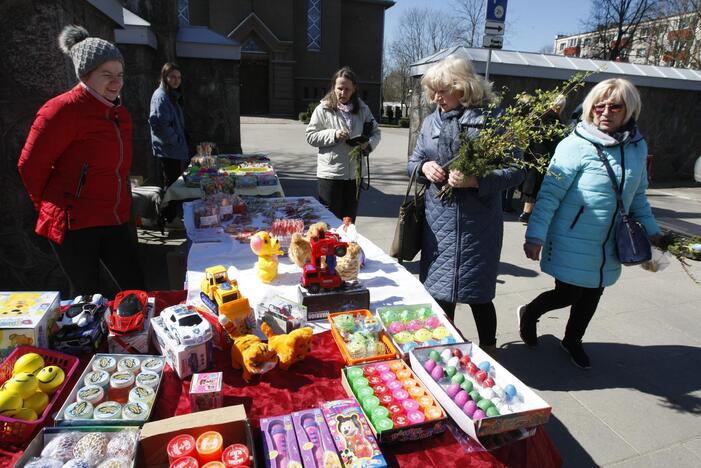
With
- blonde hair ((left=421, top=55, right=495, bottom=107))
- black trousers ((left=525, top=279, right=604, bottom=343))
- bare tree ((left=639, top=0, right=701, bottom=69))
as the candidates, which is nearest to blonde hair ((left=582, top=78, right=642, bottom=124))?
blonde hair ((left=421, top=55, right=495, bottom=107))

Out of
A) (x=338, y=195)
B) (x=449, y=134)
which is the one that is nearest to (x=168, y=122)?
(x=338, y=195)

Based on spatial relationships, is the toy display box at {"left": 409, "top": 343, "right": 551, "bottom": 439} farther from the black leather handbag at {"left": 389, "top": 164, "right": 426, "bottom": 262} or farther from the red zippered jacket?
the red zippered jacket

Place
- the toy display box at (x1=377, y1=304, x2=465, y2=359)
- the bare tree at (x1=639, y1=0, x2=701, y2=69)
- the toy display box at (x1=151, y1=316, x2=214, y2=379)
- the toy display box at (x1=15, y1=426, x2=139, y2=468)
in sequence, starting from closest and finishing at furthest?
the toy display box at (x1=15, y1=426, x2=139, y2=468), the toy display box at (x1=151, y1=316, x2=214, y2=379), the toy display box at (x1=377, y1=304, x2=465, y2=359), the bare tree at (x1=639, y1=0, x2=701, y2=69)

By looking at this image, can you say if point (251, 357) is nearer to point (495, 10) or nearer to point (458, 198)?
point (458, 198)

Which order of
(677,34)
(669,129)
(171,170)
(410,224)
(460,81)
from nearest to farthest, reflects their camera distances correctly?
(460,81), (410,224), (171,170), (669,129), (677,34)

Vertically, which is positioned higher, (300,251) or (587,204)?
(587,204)

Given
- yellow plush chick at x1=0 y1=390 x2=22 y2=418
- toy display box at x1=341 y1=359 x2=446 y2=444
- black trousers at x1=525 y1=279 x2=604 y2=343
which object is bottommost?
black trousers at x1=525 y1=279 x2=604 y2=343

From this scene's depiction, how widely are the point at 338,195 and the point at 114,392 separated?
113 inches

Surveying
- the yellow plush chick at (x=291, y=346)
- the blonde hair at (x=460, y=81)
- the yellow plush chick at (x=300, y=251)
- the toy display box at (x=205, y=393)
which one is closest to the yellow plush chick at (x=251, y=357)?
the yellow plush chick at (x=291, y=346)

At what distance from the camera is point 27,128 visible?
2.86m

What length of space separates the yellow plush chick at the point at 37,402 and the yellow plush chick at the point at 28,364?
0.27 ft

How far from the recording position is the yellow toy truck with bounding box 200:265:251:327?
1.61 metres

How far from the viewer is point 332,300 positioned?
1.85m

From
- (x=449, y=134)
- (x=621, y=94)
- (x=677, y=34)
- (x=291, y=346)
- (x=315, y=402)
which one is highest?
(x=677, y=34)
